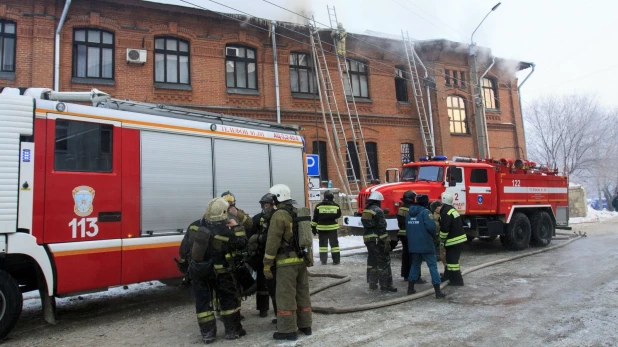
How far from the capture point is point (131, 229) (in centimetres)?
576

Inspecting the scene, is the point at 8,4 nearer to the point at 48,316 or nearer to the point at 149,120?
the point at 149,120

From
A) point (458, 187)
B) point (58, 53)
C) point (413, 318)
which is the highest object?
point (58, 53)

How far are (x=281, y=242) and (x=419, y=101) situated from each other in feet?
55.3

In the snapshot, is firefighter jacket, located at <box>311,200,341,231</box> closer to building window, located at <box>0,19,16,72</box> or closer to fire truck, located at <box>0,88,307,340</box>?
fire truck, located at <box>0,88,307,340</box>

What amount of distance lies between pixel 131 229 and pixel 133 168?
84 centimetres

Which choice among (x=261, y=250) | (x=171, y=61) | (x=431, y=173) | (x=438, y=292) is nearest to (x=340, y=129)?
(x=171, y=61)

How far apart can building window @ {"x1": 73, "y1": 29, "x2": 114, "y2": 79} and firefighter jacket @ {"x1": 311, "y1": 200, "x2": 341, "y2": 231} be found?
9605 millimetres

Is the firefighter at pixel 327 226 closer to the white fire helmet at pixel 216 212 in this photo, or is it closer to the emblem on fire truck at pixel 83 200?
the white fire helmet at pixel 216 212

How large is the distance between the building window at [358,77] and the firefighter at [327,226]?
10017 millimetres

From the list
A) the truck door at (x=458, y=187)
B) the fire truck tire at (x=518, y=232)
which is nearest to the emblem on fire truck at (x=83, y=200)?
the truck door at (x=458, y=187)

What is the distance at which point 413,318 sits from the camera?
5.53 metres

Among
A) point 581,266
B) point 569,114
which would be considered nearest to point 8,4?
point 581,266

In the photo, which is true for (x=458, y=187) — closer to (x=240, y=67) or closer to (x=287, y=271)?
(x=287, y=271)

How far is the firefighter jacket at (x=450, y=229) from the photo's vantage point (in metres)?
7.18
